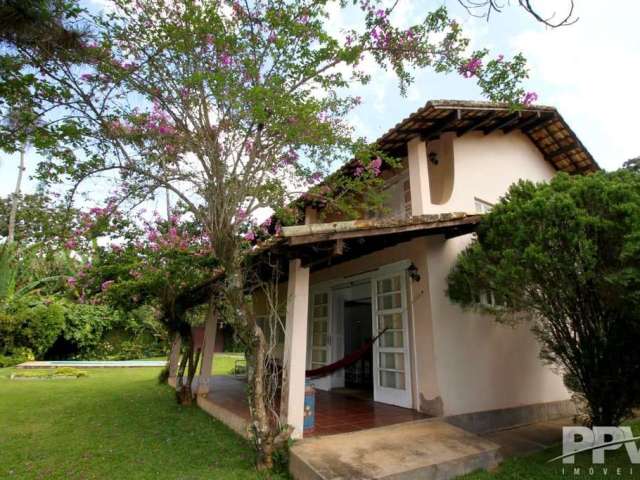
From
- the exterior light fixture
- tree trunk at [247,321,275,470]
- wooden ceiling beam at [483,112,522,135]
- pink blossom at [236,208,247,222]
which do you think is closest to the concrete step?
tree trunk at [247,321,275,470]

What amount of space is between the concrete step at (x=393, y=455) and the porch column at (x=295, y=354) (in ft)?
1.11

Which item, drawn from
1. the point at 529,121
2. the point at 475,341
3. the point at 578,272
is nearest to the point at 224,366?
the point at 475,341

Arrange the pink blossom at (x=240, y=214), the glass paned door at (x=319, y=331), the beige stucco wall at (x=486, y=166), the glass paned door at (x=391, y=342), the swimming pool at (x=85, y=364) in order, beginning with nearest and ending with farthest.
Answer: the pink blossom at (x=240, y=214), the glass paned door at (x=391, y=342), the beige stucco wall at (x=486, y=166), the glass paned door at (x=319, y=331), the swimming pool at (x=85, y=364)

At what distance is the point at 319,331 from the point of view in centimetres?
894

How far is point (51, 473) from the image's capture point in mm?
4191

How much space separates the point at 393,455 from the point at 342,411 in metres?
2.11

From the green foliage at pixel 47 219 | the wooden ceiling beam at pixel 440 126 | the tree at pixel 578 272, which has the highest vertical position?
the wooden ceiling beam at pixel 440 126

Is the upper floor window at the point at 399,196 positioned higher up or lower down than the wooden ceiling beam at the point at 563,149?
lower down

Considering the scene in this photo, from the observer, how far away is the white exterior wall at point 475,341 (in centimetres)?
588

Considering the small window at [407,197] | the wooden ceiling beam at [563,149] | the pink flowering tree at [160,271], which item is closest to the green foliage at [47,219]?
the pink flowering tree at [160,271]

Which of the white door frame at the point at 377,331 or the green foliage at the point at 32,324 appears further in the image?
the green foliage at the point at 32,324

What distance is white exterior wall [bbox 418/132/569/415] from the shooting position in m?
5.88

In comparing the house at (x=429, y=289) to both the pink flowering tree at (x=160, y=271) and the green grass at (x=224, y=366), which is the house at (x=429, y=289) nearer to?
Result: the pink flowering tree at (x=160, y=271)

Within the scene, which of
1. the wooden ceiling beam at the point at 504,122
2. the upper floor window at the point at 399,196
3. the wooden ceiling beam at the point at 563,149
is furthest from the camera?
the wooden ceiling beam at the point at 563,149
